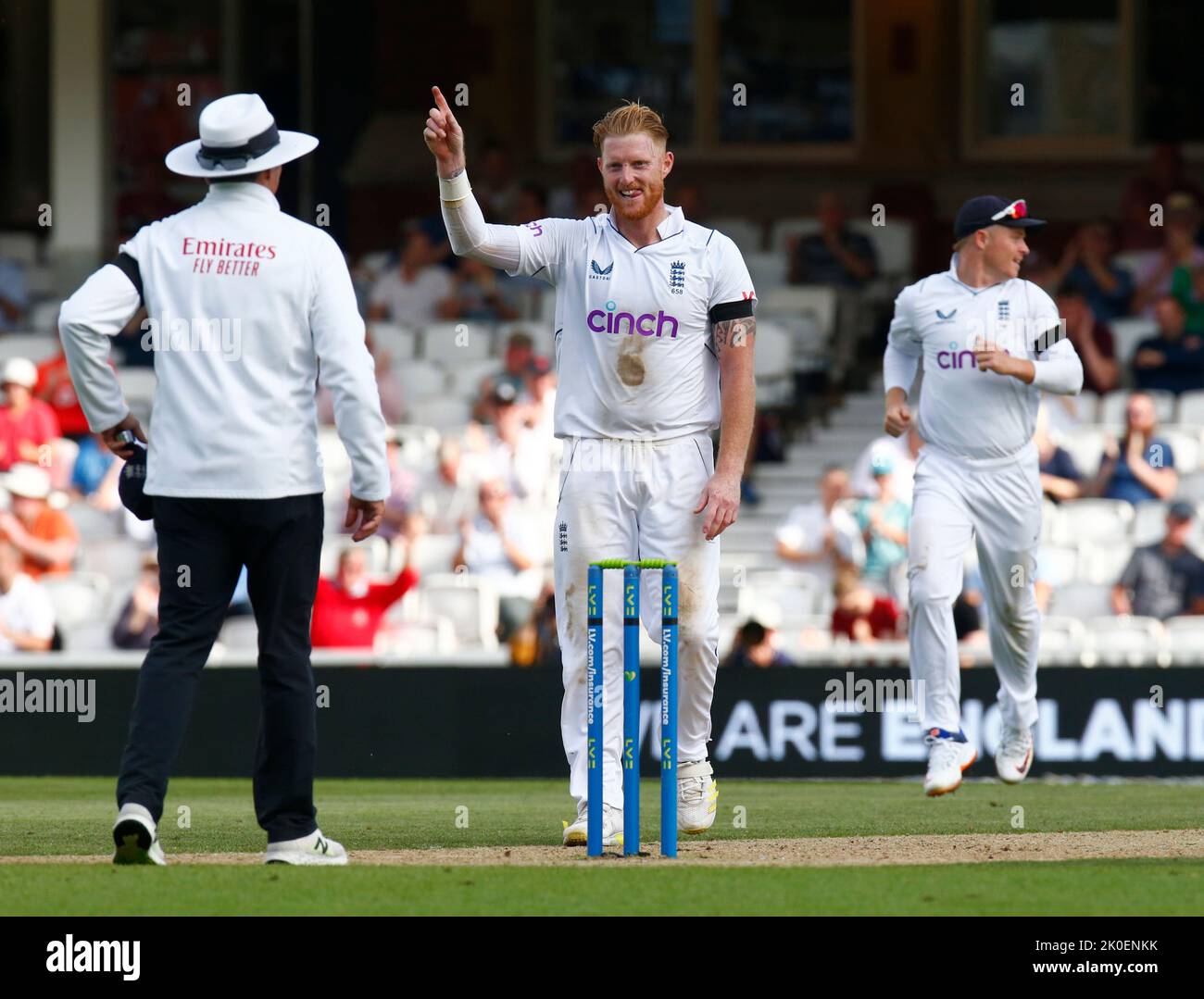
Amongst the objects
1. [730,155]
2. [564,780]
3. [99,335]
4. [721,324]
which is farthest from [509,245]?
[730,155]

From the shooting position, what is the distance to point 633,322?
6691 mm

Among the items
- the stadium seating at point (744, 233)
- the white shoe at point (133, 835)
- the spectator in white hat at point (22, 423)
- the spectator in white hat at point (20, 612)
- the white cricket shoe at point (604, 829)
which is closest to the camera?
the white shoe at point (133, 835)

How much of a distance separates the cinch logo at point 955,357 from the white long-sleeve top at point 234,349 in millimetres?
3314

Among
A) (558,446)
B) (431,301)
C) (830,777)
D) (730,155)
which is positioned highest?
(730,155)

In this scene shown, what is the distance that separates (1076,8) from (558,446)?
706cm

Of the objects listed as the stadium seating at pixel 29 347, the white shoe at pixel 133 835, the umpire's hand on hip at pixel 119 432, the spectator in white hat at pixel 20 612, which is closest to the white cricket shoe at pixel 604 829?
the white shoe at pixel 133 835

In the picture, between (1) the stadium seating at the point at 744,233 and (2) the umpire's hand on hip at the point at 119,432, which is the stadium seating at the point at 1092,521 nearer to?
(1) the stadium seating at the point at 744,233

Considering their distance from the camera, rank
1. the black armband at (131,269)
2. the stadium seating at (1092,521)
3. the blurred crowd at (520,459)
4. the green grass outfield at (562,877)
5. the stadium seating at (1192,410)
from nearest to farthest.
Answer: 1. the green grass outfield at (562,877)
2. the black armband at (131,269)
3. the blurred crowd at (520,459)
4. the stadium seating at (1092,521)
5. the stadium seating at (1192,410)

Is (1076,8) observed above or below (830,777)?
above

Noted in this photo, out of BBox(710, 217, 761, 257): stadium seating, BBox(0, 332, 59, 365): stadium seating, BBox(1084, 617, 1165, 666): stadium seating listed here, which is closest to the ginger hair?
BBox(1084, 617, 1165, 666): stadium seating

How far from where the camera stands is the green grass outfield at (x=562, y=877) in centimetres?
532

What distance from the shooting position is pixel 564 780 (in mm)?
11594

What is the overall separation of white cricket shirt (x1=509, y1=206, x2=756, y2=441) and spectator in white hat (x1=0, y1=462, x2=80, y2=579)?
285 inches
